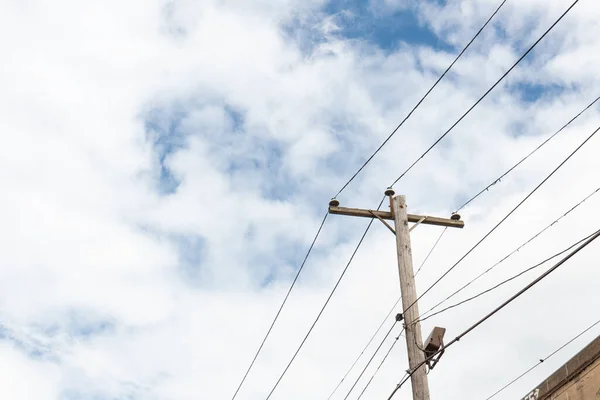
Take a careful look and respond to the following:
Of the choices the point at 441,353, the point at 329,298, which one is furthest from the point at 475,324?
the point at 329,298

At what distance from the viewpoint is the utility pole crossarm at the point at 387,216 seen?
35.9 ft

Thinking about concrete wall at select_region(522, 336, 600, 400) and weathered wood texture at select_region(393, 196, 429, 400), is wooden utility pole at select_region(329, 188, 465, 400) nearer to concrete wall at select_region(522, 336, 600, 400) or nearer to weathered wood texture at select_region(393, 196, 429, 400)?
weathered wood texture at select_region(393, 196, 429, 400)

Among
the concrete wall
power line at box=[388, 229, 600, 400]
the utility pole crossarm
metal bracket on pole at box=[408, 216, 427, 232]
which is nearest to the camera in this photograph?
power line at box=[388, 229, 600, 400]

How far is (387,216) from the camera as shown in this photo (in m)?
10.9

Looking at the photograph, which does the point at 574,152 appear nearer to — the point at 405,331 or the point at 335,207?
the point at 405,331

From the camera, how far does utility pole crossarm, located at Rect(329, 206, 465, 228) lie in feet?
35.9

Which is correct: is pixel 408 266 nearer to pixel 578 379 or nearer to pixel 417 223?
pixel 417 223

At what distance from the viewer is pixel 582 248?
6.94 meters

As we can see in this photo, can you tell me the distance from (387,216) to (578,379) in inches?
164

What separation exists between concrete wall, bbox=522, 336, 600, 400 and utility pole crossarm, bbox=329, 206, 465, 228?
117 inches

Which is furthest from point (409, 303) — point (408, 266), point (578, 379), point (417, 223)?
point (578, 379)

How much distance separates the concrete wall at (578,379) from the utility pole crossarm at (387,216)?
2.98m

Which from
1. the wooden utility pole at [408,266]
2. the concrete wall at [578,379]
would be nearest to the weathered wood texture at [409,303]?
the wooden utility pole at [408,266]

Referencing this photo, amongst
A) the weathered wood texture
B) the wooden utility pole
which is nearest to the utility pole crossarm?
the wooden utility pole
